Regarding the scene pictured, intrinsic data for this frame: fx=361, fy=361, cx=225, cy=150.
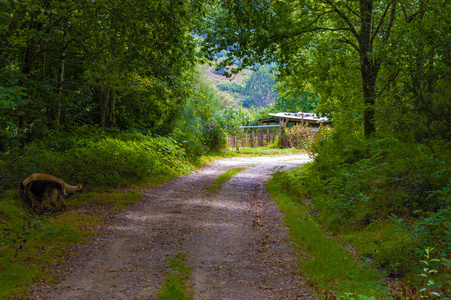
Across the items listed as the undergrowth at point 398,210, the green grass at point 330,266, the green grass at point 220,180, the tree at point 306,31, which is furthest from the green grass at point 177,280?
the tree at point 306,31

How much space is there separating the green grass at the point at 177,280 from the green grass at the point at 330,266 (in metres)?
1.80

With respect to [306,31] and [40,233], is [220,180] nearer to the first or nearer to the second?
[306,31]

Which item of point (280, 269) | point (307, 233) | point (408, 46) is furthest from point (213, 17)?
point (280, 269)

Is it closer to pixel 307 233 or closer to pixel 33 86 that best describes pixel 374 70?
pixel 307 233

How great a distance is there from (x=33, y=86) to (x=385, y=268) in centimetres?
877

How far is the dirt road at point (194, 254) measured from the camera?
4.79m

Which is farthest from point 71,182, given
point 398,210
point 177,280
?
point 398,210

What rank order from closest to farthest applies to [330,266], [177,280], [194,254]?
[177,280] < [330,266] < [194,254]

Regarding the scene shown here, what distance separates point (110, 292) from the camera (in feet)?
15.0

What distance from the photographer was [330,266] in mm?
5691

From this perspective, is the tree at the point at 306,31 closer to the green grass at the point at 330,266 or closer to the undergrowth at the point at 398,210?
the undergrowth at the point at 398,210

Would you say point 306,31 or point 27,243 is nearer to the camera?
point 27,243

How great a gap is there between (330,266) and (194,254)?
227 cm

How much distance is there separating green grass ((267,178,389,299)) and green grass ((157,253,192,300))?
1.80 meters
